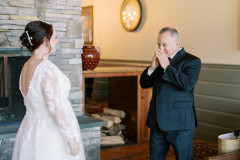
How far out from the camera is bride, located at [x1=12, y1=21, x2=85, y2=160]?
2057 mm

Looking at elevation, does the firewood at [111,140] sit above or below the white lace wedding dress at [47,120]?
below

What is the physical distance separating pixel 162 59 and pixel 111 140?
2.14 meters

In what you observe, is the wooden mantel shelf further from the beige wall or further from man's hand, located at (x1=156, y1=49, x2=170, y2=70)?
man's hand, located at (x1=156, y1=49, x2=170, y2=70)

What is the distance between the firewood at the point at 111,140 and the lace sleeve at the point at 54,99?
246 centimetres

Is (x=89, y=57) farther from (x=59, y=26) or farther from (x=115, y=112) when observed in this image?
(x=115, y=112)

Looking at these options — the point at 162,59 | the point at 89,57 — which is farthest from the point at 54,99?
the point at 89,57

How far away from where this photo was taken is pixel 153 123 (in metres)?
2.78

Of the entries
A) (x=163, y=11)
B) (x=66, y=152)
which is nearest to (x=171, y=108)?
(x=66, y=152)

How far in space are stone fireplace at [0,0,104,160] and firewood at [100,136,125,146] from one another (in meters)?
0.92

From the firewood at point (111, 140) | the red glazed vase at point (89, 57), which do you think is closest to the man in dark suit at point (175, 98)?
the red glazed vase at point (89, 57)

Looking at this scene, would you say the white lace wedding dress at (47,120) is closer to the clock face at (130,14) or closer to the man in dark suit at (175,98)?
the man in dark suit at (175,98)

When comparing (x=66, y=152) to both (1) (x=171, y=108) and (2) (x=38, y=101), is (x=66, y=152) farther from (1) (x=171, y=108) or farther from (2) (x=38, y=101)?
(1) (x=171, y=108)

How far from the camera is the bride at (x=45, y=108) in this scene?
2.06 metres

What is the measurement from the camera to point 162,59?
2670 millimetres
